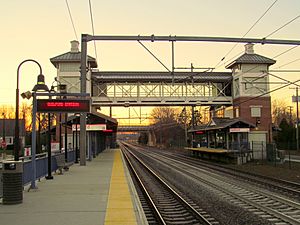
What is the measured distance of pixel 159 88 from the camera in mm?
56031

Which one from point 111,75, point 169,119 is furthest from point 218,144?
point 169,119

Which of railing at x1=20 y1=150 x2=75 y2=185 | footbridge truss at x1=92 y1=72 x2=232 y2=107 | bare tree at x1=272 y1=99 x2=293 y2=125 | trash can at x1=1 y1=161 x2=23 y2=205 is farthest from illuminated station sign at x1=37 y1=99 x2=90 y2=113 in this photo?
bare tree at x1=272 y1=99 x2=293 y2=125

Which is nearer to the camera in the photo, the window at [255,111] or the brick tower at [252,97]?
the brick tower at [252,97]

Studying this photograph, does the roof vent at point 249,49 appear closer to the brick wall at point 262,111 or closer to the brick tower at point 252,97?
the brick tower at point 252,97

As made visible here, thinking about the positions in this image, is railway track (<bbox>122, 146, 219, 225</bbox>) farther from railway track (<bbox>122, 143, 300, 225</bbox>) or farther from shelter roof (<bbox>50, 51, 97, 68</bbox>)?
shelter roof (<bbox>50, 51, 97, 68</bbox>)

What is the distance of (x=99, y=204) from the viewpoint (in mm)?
10578

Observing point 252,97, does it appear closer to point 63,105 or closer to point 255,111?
point 255,111

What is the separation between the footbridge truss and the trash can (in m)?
40.6

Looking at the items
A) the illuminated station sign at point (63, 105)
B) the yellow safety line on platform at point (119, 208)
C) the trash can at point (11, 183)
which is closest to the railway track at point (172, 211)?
the yellow safety line on platform at point (119, 208)

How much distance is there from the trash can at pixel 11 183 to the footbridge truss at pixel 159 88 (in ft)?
133

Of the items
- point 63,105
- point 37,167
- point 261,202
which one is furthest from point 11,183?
point 261,202

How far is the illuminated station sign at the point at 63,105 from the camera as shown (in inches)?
595

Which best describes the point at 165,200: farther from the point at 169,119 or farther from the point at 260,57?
the point at 169,119

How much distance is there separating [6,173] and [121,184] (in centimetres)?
602
